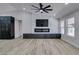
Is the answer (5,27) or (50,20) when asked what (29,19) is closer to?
(50,20)

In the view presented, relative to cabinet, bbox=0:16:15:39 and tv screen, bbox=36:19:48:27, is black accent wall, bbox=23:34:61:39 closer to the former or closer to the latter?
tv screen, bbox=36:19:48:27

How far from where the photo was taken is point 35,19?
39.9 ft

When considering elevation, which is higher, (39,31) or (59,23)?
(59,23)

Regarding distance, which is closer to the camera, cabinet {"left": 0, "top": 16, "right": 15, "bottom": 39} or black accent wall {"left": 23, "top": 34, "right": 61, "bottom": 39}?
cabinet {"left": 0, "top": 16, "right": 15, "bottom": 39}

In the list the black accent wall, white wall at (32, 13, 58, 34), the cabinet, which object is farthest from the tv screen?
the cabinet

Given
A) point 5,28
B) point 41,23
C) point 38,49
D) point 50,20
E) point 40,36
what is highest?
point 50,20

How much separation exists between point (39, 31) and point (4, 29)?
3.69 m

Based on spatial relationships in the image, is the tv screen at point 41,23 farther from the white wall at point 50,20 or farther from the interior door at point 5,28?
the interior door at point 5,28

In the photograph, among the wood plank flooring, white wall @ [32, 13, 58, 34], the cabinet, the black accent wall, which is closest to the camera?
the wood plank flooring

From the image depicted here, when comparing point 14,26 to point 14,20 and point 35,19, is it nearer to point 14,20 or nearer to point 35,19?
point 14,20

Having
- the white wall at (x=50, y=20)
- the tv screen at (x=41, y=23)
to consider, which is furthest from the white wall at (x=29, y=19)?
the tv screen at (x=41, y=23)

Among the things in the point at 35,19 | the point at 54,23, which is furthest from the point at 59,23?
the point at 35,19

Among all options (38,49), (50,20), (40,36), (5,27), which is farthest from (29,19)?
(38,49)

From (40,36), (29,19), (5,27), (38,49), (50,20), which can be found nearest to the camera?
(38,49)
